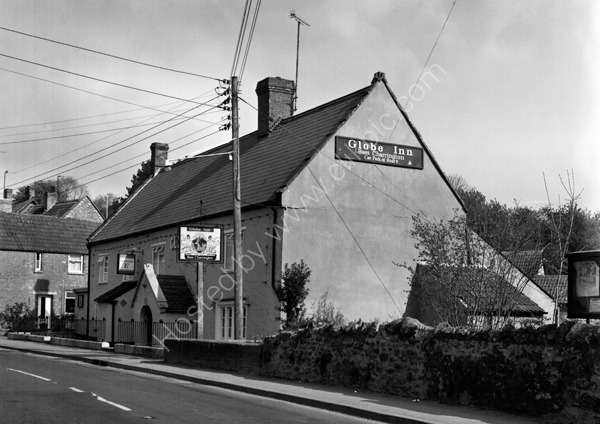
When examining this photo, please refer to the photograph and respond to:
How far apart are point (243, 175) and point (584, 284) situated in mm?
21169

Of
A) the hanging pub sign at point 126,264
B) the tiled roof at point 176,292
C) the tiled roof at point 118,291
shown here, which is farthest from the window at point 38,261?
the tiled roof at point 176,292

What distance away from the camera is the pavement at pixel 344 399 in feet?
43.2

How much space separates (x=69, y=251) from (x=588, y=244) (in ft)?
124

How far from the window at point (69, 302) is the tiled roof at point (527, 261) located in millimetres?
40810

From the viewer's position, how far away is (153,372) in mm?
22406

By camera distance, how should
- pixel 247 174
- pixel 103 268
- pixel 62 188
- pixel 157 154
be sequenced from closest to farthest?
pixel 247 174 < pixel 103 268 < pixel 157 154 < pixel 62 188

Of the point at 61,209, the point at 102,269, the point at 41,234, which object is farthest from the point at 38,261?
the point at 61,209

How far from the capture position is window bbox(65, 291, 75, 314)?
188 ft

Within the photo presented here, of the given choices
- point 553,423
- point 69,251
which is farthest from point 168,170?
point 553,423

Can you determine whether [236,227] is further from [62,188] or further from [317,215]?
[62,188]

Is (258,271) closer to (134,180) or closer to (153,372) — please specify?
(153,372)

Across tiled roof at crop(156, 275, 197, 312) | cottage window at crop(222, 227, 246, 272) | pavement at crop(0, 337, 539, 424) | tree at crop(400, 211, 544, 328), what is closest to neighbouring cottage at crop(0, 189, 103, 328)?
tiled roof at crop(156, 275, 197, 312)

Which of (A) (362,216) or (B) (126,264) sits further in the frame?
(B) (126,264)

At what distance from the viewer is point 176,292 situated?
32406mm
